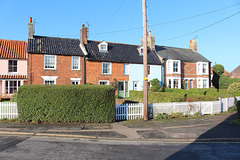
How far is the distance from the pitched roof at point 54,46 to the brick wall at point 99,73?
2.24 meters

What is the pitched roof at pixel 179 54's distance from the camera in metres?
32.2

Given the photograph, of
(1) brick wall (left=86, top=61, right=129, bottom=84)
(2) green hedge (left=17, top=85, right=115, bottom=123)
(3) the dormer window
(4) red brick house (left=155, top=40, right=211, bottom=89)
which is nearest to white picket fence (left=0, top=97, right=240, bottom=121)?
(2) green hedge (left=17, top=85, right=115, bottom=123)

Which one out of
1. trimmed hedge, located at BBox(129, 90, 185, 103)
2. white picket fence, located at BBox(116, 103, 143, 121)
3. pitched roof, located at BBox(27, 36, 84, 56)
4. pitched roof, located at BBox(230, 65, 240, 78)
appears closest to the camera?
white picket fence, located at BBox(116, 103, 143, 121)

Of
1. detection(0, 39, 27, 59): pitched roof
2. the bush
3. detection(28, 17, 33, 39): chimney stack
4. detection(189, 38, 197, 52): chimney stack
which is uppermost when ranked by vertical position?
detection(189, 38, 197, 52): chimney stack

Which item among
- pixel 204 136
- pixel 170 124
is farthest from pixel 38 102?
pixel 204 136

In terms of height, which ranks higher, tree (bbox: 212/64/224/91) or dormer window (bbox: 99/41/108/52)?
dormer window (bbox: 99/41/108/52)

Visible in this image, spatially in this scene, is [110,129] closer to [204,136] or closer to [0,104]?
[204,136]

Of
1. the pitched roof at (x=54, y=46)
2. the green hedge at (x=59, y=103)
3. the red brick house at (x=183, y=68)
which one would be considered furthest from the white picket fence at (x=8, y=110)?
the red brick house at (x=183, y=68)

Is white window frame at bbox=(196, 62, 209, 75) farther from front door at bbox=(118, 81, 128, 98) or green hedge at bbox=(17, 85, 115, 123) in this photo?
green hedge at bbox=(17, 85, 115, 123)

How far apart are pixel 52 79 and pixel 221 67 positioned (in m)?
37.0

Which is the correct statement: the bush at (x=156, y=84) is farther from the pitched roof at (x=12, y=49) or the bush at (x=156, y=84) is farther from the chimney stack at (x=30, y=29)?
the pitched roof at (x=12, y=49)

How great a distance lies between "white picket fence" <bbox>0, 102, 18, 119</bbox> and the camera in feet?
38.1

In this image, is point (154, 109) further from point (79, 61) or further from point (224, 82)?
point (224, 82)

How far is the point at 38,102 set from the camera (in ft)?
35.9
